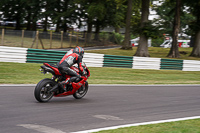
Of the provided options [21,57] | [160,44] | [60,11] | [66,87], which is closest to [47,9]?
[60,11]

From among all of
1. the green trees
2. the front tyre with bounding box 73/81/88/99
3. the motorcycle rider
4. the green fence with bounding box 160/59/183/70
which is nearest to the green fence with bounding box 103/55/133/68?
the green fence with bounding box 160/59/183/70

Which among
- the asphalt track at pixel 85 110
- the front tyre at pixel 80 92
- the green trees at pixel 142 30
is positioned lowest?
the asphalt track at pixel 85 110

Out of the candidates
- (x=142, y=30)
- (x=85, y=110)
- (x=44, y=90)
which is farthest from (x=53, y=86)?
(x=142, y=30)

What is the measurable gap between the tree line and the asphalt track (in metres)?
19.8

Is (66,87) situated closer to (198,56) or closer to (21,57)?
(21,57)

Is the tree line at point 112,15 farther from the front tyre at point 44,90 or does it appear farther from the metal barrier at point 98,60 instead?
the front tyre at point 44,90

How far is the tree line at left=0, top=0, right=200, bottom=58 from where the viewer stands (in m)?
30.6

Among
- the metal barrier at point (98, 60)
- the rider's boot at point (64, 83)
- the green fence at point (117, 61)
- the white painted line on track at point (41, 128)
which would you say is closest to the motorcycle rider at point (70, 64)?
the rider's boot at point (64, 83)

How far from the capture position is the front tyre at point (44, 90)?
26.7 feet

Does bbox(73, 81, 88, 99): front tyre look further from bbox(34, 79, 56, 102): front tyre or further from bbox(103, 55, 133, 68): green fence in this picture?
bbox(103, 55, 133, 68): green fence

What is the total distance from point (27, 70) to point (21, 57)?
2539 mm

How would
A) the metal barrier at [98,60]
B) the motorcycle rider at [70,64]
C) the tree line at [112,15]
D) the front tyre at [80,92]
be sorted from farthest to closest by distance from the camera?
the tree line at [112,15]
the metal barrier at [98,60]
the front tyre at [80,92]
the motorcycle rider at [70,64]

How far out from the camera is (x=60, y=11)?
50.1m

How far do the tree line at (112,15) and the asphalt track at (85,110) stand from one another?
1978 cm
